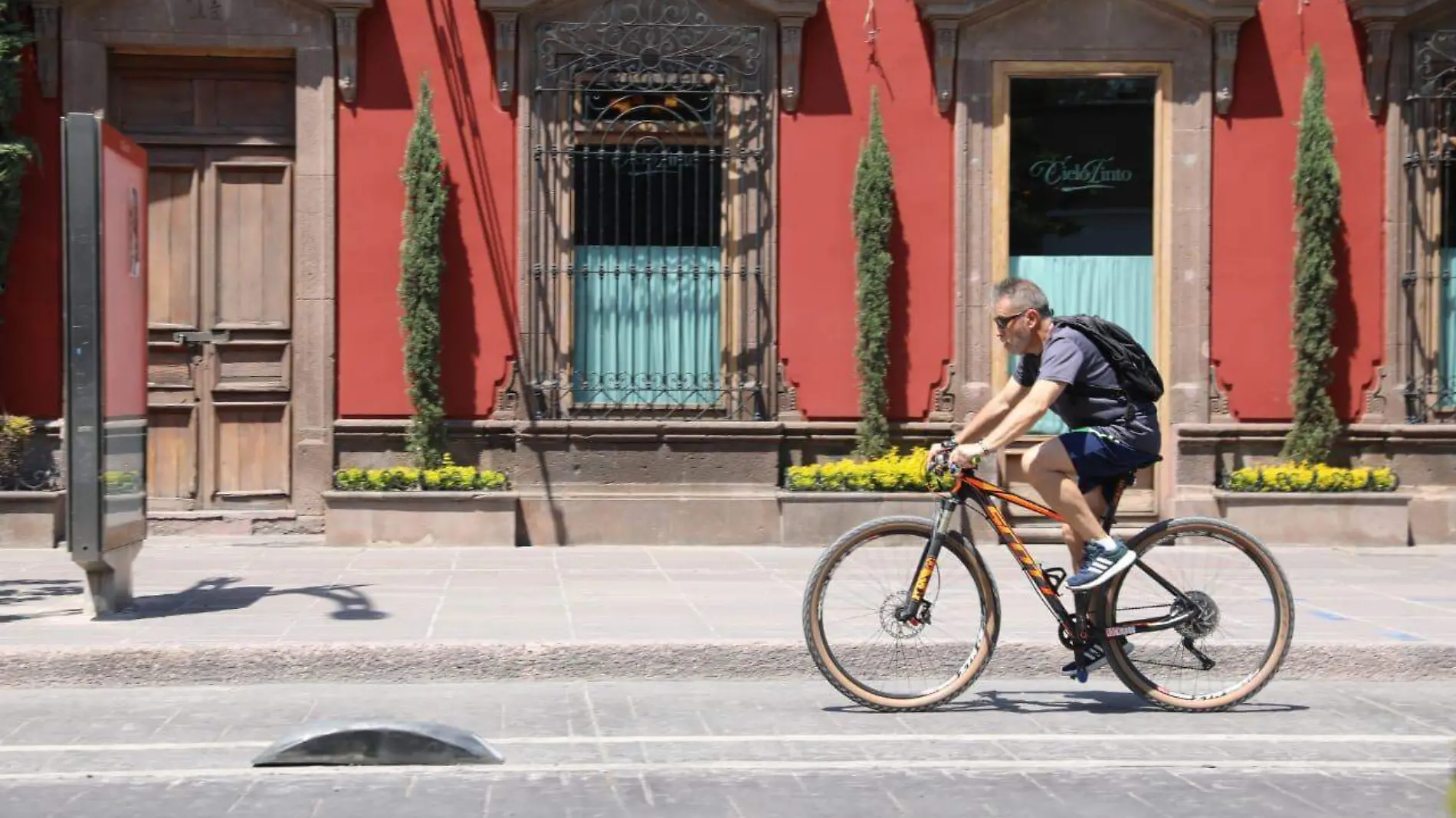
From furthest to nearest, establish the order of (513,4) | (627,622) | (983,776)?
(513,4), (627,622), (983,776)

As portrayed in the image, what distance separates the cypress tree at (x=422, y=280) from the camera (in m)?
12.9

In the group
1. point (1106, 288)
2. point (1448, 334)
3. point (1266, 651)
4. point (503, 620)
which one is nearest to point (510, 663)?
point (503, 620)

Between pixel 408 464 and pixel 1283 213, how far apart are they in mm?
7270

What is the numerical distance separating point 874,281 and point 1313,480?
3756 millimetres

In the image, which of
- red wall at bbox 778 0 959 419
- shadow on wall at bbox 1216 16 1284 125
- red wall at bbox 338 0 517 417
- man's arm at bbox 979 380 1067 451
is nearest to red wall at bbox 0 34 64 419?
red wall at bbox 338 0 517 417

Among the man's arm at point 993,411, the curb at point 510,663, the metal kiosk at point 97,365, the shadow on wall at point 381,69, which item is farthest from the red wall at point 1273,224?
the metal kiosk at point 97,365

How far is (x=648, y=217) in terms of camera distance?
43.9 feet

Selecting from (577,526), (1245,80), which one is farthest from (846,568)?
(1245,80)

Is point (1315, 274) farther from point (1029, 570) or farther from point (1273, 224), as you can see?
point (1029, 570)

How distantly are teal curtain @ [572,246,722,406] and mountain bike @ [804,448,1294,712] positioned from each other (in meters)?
6.43

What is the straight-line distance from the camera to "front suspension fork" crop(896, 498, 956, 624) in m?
6.83

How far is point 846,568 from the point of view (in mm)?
6832

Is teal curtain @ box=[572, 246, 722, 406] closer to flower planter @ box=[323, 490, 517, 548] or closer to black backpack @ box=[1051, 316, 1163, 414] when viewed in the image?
flower planter @ box=[323, 490, 517, 548]

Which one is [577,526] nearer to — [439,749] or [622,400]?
[622,400]
